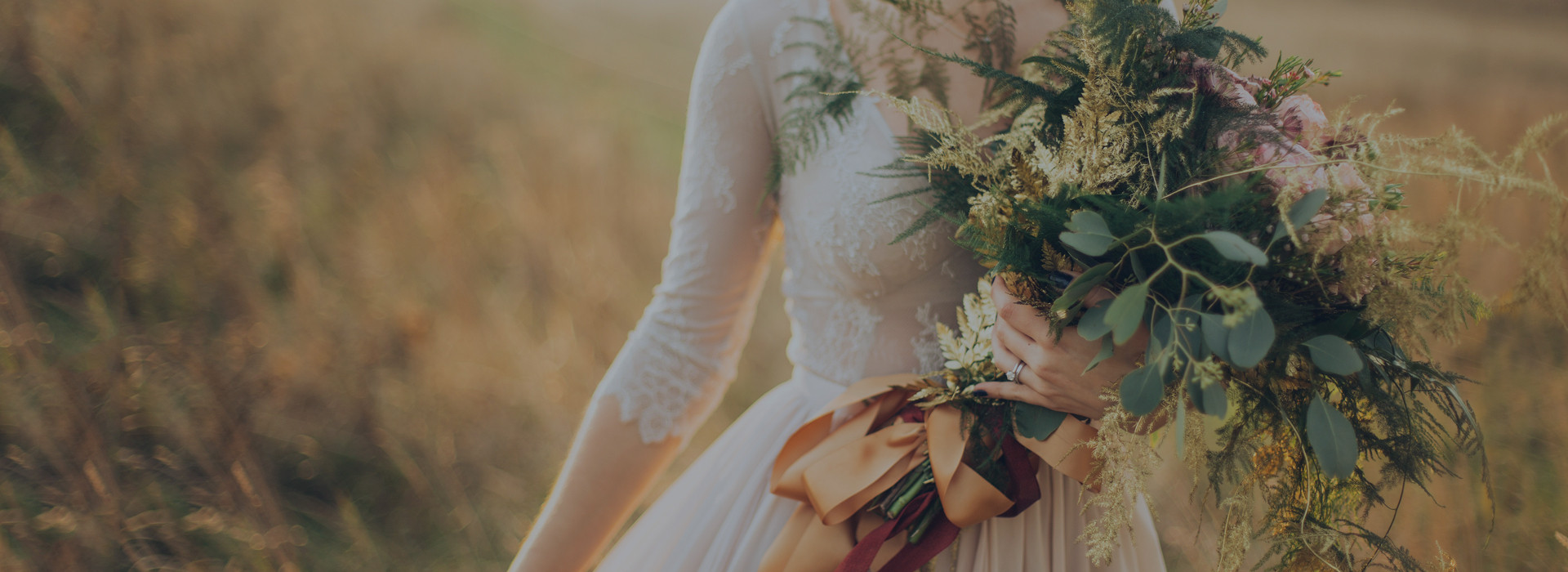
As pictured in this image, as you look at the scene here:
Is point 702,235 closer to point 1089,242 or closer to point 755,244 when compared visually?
point 755,244

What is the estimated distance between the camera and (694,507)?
93 cm

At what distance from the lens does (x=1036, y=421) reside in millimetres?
658

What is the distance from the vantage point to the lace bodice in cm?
86

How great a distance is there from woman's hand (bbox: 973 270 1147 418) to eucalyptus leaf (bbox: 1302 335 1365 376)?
0.11m

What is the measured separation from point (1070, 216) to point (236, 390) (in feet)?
8.08

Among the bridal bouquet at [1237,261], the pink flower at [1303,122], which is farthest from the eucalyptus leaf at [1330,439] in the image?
the pink flower at [1303,122]

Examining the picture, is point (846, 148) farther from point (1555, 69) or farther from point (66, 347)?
point (66, 347)

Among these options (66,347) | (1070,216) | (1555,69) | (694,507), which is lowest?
(66,347)

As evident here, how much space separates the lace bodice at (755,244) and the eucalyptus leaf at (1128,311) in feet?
1.21

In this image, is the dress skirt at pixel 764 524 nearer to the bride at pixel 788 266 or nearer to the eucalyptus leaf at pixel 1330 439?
the bride at pixel 788 266

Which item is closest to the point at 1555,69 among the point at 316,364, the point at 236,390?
the point at 316,364

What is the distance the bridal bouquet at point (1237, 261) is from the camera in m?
0.47

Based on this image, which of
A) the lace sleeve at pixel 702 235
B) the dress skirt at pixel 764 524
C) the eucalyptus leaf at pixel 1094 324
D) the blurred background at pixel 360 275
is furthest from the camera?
the blurred background at pixel 360 275

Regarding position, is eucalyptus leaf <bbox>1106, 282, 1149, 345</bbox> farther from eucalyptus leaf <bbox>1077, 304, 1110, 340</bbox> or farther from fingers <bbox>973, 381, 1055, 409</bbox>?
fingers <bbox>973, 381, 1055, 409</bbox>
